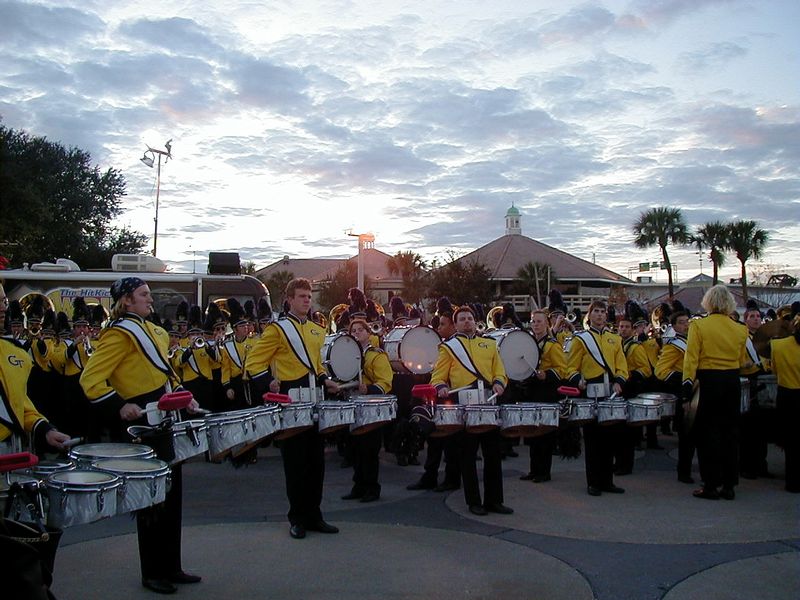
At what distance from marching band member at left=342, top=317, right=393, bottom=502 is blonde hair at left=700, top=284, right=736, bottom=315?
355 centimetres

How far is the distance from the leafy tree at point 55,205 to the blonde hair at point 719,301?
24330 millimetres

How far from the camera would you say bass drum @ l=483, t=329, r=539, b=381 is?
864cm

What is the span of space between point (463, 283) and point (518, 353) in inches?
1624

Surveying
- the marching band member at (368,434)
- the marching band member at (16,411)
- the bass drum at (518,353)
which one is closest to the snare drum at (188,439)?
the marching band member at (16,411)

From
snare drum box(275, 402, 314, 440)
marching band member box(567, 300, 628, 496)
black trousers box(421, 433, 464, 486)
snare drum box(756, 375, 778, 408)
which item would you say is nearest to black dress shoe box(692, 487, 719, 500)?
marching band member box(567, 300, 628, 496)

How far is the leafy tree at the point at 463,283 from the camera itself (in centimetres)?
4956

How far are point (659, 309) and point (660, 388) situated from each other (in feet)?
7.67

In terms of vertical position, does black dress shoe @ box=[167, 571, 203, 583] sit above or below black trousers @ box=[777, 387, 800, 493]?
below

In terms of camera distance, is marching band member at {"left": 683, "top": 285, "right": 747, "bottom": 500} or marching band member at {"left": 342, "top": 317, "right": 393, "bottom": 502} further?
marching band member at {"left": 342, "top": 317, "right": 393, "bottom": 502}

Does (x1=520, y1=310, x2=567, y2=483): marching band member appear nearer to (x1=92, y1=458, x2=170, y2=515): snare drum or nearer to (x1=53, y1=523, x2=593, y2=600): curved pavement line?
(x1=53, y1=523, x2=593, y2=600): curved pavement line

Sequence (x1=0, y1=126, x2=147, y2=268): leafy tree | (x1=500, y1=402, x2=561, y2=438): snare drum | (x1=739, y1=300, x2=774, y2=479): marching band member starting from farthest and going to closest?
(x1=0, y1=126, x2=147, y2=268): leafy tree
(x1=739, y1=300, x2=774, y2=479): marching band member
(x1=500, y1=402, x2=561, y2=438): snare drum

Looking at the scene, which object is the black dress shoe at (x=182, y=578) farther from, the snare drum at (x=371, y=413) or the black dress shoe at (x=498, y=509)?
the black dress shoe at (x=498, y=509)

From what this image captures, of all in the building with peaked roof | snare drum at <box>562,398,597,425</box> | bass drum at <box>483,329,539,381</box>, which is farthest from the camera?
the building with peaked roof

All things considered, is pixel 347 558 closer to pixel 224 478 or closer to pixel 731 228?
pixel 224 478
